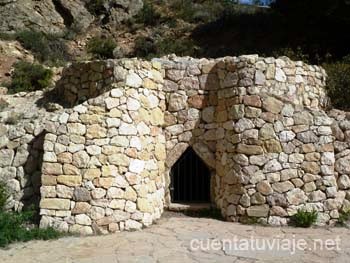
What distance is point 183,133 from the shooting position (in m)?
9.78

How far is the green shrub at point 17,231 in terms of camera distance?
732cm

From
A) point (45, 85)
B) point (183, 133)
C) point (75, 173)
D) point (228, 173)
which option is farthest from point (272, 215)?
point (45, 85)

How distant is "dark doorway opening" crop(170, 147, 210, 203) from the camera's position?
10195mm

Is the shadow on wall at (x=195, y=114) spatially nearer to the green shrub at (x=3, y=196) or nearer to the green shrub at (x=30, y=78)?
the green shrub at (x=3, y=196)

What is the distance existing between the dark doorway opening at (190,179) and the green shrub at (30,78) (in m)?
6.48

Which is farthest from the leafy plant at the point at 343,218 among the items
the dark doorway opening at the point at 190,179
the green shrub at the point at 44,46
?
the green shrub at the point at 44,46

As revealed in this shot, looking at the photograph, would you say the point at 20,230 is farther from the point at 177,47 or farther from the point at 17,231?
the point at 177,47

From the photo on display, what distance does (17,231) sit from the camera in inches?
295

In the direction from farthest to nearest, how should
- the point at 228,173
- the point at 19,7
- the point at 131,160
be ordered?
the point at 19,7 → the point at 228,173 → the point at 131,160

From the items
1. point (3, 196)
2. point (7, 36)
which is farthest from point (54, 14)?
point (3, 196)

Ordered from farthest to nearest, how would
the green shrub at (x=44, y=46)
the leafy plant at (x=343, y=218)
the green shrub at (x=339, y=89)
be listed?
the green shrub at (x=44, y=46), the green shrub at (x=339, y=89), the leafy plant at (x=343, y=218)

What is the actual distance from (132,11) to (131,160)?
57.9 feet

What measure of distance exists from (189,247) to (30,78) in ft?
34.9

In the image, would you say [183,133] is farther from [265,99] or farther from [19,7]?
[19,7]
